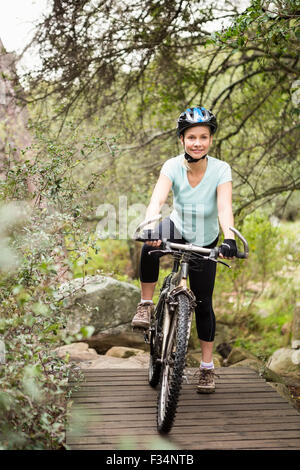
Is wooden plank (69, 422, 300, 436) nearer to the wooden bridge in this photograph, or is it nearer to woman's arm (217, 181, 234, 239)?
the wooden bridge

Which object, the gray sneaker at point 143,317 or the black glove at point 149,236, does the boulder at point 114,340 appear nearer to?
the gray sneaker at point 143,317

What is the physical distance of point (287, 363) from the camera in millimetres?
6809

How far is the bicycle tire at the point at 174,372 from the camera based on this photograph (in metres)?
3.04

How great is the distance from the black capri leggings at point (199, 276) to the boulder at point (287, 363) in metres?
3.16

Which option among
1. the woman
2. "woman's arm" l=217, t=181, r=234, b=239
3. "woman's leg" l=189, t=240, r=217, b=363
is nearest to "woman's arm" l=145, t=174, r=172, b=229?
the woman

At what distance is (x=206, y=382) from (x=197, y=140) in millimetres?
1847

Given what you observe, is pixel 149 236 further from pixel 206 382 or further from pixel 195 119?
pixel 206 382

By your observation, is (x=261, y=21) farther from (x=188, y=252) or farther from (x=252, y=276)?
(x=252, y=276)

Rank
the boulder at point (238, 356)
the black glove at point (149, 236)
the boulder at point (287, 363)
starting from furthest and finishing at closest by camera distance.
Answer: the boulder at point (287, 363) < the boulder at point (238, 356) < the black glove at point (149, 236)

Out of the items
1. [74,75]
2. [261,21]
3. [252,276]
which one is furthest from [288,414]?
[252,276]

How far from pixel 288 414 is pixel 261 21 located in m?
2.76

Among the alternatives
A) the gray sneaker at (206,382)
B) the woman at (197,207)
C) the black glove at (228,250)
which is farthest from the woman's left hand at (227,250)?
the gray sneaker at (206,382)
